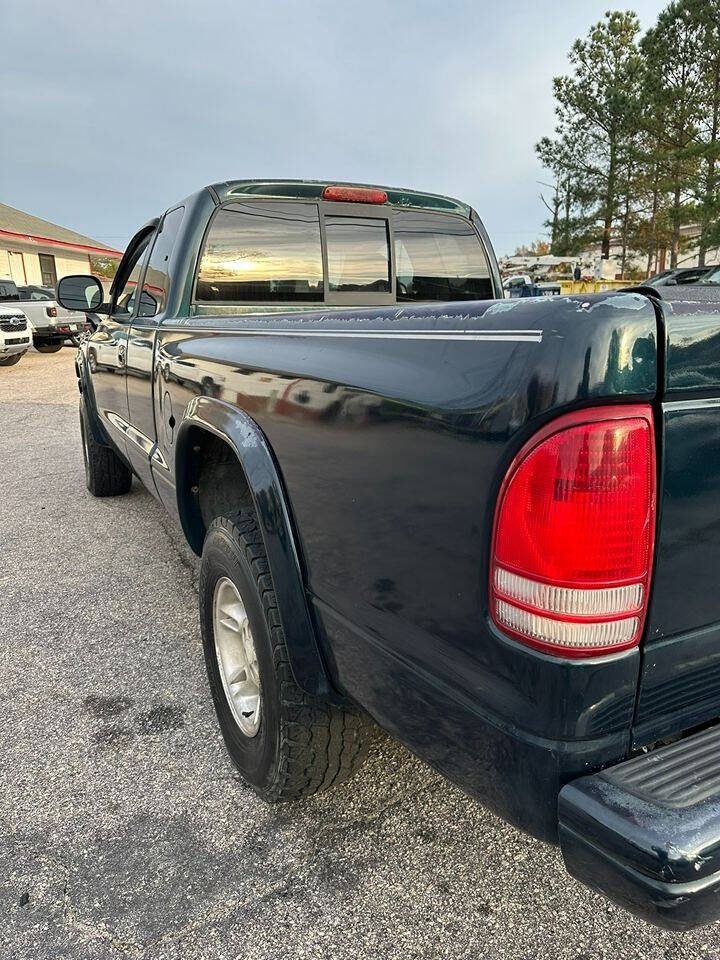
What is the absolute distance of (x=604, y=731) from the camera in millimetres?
1138

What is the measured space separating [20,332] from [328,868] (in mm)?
15575

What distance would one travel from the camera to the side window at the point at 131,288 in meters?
3.77

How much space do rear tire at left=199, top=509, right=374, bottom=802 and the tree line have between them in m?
22.7

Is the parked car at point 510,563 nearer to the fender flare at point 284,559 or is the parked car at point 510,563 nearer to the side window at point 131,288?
the fender flare at point 284,559

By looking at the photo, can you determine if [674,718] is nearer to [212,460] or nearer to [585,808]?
[585,808]

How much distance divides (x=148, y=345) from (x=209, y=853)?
208 centimetres

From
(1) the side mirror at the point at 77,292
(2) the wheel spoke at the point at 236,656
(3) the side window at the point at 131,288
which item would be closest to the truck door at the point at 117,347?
(3) the side window at the point at 131,288

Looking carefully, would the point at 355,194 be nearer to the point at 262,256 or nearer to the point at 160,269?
the point at 262,256

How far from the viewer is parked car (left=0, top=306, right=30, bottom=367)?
14.5 metres

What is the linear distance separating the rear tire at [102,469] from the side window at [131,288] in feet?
3.46

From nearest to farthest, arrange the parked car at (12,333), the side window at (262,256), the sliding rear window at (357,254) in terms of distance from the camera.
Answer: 1. the side window at (262,256)
2. the sliding rear window at (357,254)
3. the parked car at (12,333)

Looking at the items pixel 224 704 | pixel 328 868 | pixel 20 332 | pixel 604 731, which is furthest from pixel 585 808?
pixel 20 332

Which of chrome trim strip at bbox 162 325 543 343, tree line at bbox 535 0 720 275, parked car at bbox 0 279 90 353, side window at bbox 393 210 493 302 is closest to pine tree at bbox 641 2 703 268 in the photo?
tree line at bbox 535 0 720 275

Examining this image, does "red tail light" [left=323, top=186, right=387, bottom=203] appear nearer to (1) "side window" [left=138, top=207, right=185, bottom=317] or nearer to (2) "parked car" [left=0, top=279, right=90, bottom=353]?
(1) "side window" [left=138, top=207, right=185, bottom=317]
